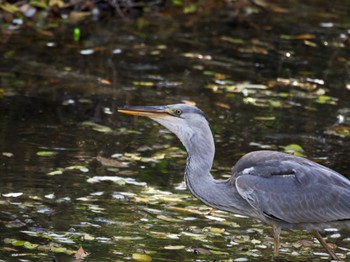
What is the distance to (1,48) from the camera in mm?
13336

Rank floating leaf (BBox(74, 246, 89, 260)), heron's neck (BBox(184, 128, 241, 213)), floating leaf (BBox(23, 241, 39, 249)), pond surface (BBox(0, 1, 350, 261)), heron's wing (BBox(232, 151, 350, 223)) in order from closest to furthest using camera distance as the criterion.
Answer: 1. floating leaf (BBox(74, 246, 89, 260))
2. floating leaf (BBox(23, 241, 39, 249))
3. heron's wing (BBox(232, 151, 350, 223))
4. heron's neck (BBox(184, 128, 241, 213))
5. pond surface (BBox(0, 1, 350, 261))

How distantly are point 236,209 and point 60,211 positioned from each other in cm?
155

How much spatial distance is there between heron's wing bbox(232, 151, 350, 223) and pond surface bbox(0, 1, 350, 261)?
1.24 ft

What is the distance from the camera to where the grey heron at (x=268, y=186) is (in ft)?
24.5

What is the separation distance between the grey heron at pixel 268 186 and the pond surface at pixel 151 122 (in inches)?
12.7

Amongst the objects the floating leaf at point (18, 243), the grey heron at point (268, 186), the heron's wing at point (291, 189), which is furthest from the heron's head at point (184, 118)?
the floating leaf at point (18, 243)

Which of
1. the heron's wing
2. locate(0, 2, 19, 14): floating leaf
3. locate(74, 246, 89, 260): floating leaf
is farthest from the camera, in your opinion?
locate(0, 2, 19, 14): floating leaf

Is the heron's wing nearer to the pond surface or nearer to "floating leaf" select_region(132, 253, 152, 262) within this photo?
the pond surface

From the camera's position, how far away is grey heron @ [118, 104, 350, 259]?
745 cm

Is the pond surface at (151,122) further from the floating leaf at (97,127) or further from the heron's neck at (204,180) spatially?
the heron's neck at (204,180)

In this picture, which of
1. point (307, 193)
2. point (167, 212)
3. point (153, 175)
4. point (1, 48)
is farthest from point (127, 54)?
point (307, 193)

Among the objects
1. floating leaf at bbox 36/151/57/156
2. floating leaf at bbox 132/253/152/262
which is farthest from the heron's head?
floating leaf at bbox 36/151/57/156

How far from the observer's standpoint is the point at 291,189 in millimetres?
7555

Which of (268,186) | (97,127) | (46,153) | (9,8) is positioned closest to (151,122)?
(97,127)
